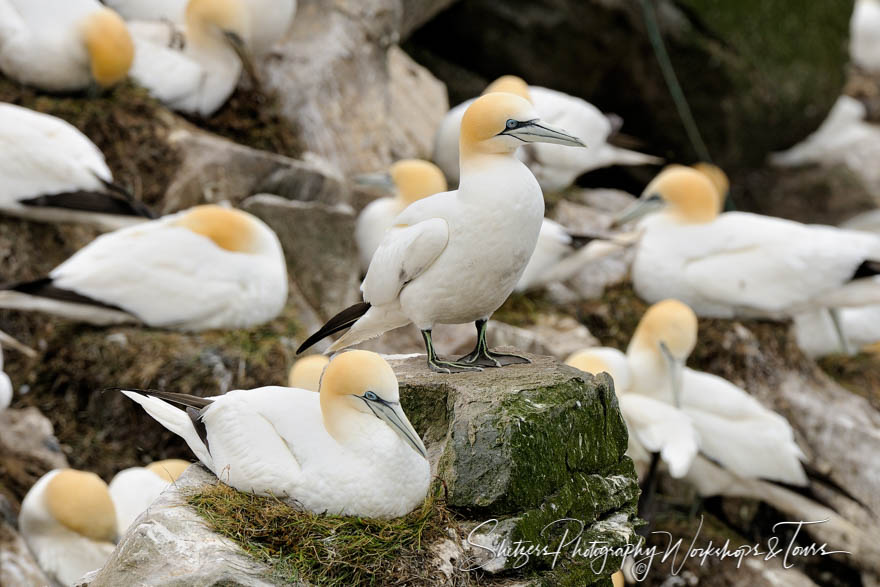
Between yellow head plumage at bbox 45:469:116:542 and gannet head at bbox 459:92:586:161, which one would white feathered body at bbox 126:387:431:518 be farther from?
yellow head plumage at bbox 45:469:116:542

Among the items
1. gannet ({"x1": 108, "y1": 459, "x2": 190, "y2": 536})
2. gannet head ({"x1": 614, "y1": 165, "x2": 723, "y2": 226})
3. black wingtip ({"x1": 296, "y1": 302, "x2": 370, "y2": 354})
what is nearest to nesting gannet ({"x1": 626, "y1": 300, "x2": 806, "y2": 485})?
gannet head ({"x1": 614, "y1": 165, "x2": 723, "y2": 226})

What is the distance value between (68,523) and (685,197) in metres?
4.70

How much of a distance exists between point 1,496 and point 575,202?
5.40m

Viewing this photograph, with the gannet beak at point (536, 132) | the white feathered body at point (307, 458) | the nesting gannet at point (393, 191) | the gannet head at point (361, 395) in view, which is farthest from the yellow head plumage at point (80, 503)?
the gannet beak at point (536, 132)

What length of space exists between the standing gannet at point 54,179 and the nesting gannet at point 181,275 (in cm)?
29

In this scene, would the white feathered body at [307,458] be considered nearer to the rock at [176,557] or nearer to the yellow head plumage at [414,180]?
the rock at [176,557]

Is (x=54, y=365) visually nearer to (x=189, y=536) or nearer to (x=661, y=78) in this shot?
(x=189, y=536)

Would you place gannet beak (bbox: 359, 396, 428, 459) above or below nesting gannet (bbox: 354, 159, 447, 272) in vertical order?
above

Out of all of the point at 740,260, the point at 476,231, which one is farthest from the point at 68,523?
the point at 740,260

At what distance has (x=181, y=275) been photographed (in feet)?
22.6

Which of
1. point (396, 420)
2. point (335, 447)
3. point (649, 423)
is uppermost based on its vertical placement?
point (396, 420)

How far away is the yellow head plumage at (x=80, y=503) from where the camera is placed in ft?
18.7

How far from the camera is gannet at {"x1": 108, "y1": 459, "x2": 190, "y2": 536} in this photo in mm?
5895

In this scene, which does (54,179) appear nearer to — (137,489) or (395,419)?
(137,489)
